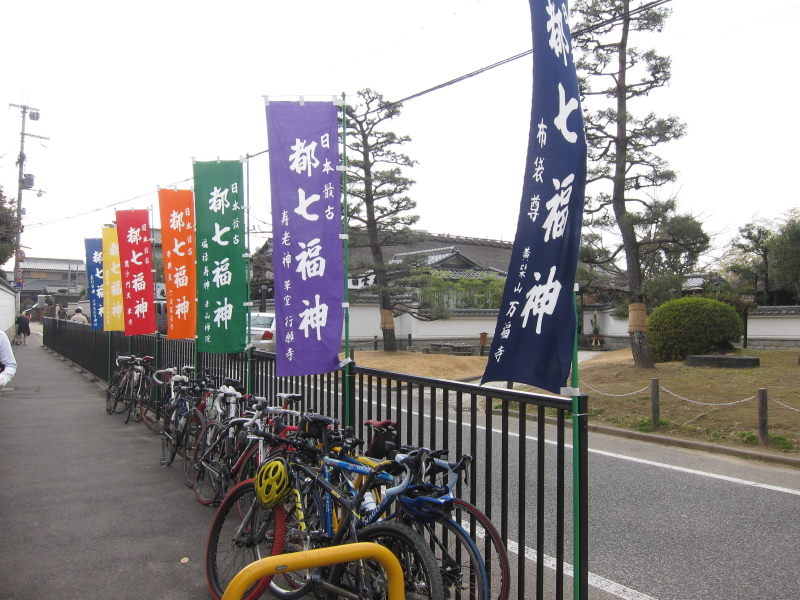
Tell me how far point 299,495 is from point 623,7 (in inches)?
562

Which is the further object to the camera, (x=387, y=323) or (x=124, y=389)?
(x=387, y=323)

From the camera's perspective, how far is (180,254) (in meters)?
8.27

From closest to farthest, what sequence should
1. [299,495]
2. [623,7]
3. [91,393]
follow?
[299,495], [91,393], [623,7]

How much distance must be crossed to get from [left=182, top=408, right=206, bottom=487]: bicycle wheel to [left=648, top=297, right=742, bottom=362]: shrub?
1429cm

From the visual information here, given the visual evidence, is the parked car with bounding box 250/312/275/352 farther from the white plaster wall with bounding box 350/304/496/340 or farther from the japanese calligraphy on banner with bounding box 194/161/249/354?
the japanese calligraphy on banner with bounding box 194/161/249/354

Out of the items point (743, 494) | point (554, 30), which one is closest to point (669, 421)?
point (743, 494)

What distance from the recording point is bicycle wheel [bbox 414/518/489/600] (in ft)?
8.93

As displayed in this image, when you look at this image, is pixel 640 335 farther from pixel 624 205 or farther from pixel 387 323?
pixel 387 323

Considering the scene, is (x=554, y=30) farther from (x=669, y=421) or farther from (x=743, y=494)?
(x=669, y=421)

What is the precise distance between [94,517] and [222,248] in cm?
300

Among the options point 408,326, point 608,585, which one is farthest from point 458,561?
point 408,326

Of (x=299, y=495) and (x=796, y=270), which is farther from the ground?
(x=796, y=270)

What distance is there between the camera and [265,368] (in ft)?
20.5

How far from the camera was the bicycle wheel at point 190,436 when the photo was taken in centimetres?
596
